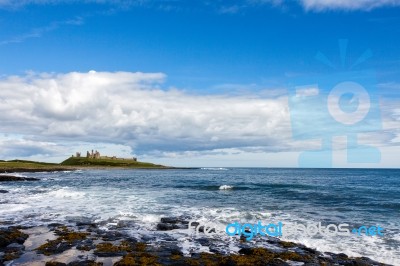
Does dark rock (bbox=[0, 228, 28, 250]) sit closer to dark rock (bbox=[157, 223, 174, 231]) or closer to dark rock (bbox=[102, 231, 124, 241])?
dark rock (bbox=[102, 231, 124, 241])

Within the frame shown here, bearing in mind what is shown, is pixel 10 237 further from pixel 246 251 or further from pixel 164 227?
pixel 246 251

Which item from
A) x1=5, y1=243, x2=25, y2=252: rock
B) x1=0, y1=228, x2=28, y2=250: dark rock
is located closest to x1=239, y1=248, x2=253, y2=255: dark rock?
x1=5, y1=243, x2=25, y2=252: rock

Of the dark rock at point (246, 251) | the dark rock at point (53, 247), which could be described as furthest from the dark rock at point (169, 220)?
the dark rock at point (246, 251)

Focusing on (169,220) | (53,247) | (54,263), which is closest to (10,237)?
(53,247)

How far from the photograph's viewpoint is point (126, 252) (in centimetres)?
1834

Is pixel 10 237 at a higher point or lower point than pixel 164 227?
higher

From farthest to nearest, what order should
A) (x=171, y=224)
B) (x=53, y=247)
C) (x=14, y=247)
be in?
(x=171, y=224) → (x=53, y=247) → (x=14, y=247)

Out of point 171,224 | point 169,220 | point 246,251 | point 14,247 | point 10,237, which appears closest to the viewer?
point 246,251

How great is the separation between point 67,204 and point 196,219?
683 inches

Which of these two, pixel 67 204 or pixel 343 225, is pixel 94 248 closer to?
pixel 343 225

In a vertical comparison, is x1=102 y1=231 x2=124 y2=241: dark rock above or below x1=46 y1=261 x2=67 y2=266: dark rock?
below

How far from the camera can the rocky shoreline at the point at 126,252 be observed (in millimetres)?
16672

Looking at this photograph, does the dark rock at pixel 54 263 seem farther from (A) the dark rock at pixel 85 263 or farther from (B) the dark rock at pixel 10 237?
(B) the dark rock at pixel 10 237

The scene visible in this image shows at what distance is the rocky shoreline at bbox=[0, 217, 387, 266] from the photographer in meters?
16.7
